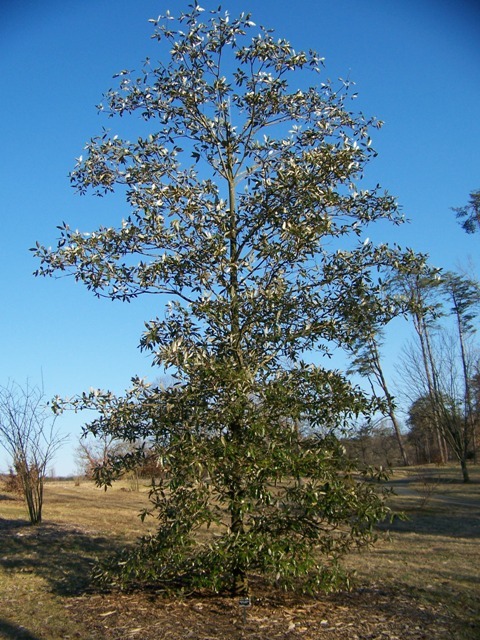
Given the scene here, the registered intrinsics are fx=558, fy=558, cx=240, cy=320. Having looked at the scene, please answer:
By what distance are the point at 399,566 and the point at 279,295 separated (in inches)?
177

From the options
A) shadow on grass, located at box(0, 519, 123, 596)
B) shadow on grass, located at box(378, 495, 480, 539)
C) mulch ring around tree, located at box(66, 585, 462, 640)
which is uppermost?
shadow on grass, located at box(0, 519, 123, 596)

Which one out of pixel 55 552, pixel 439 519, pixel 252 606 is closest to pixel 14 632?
pixel 252 606

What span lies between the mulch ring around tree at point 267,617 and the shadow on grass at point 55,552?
73 centimetres

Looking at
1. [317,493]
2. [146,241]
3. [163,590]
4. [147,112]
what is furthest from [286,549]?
[147,112]

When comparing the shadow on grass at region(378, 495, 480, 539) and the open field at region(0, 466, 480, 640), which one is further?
the shadow on grass at region(378, 495, 480, 539)

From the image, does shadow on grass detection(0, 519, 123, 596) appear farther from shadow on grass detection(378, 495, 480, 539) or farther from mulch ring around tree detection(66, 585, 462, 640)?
shadow on grass detection(378, 495, 480, 539)

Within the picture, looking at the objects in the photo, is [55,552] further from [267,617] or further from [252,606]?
[267,617]

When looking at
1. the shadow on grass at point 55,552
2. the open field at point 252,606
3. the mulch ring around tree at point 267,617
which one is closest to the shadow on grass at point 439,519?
the open field at point 252,606

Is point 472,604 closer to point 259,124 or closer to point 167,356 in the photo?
point 167,356

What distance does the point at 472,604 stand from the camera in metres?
5.40

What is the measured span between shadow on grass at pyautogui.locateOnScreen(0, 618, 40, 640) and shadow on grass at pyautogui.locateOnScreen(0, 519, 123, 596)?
1058 millimetres

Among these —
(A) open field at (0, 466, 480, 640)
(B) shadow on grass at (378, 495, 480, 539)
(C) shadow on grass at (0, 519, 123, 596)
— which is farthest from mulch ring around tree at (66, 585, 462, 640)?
(B) shadow on grass at (378, 495, 480, 539)

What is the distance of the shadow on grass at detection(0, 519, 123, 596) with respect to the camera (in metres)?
6.53

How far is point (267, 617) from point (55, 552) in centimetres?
457
